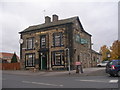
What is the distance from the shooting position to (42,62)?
30.0m

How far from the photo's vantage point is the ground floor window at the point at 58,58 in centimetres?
2750

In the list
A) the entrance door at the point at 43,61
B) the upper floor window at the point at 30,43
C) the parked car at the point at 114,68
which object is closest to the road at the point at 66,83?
the parked car at the point at 114,68

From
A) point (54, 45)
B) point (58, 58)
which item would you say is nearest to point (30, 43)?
point (54, 45)

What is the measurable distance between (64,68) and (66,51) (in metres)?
2.72

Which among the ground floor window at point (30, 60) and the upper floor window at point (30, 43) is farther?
the upper floor window at point (30, 43)

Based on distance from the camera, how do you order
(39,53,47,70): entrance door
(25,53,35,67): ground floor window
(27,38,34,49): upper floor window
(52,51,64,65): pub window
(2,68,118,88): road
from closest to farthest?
(2,68,118,88): road < (52,51,64,65): pub window < (39,53,47,70): entrance door < (25,53,35,67): ground floor window < (27,38,34,49): upper floor window

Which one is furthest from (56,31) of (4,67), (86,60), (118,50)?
(118,50)

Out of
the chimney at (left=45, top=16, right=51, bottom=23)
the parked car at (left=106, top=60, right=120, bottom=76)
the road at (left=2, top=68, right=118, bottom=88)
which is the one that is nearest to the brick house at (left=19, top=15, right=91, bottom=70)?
the chimney at (left=45, top=16, right=51, bottom=23)

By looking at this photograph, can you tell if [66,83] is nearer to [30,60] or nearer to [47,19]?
[30,60]

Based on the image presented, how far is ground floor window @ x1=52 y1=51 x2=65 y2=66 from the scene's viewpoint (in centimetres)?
2750

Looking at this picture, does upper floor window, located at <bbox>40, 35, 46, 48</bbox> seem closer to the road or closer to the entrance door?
the entrance door

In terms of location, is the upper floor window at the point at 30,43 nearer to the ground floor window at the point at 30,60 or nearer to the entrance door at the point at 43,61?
the ground floor window at the point at 30,60

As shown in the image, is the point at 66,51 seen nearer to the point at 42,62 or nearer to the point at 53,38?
the point at 53,38

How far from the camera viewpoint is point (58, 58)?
2794cm
